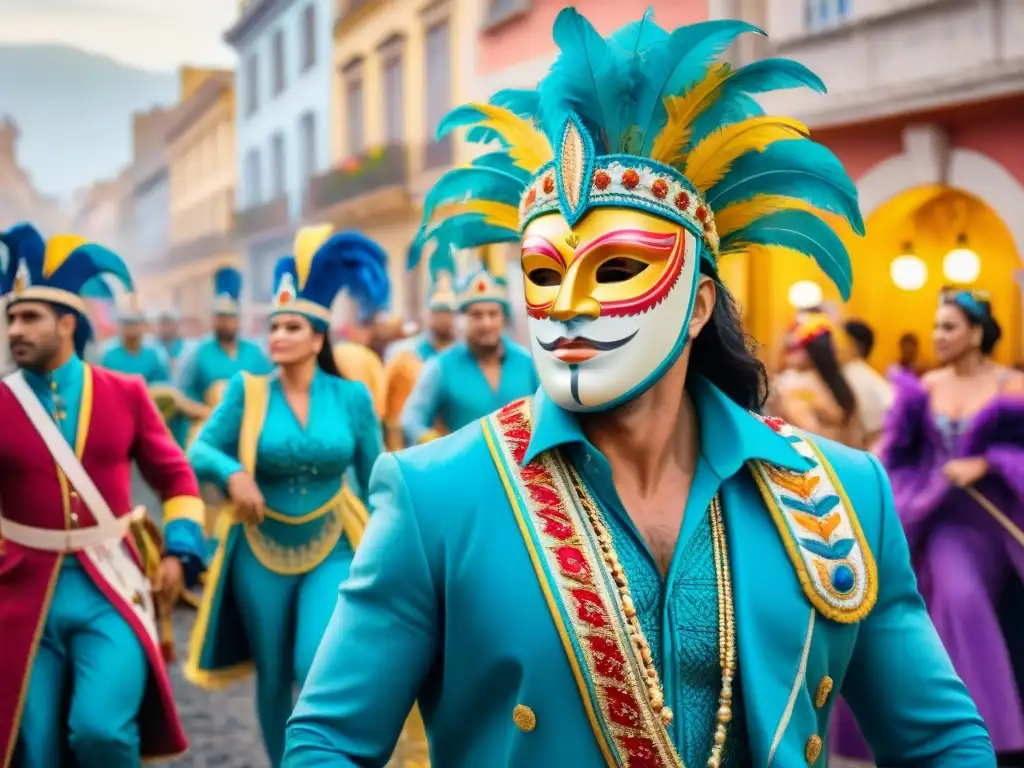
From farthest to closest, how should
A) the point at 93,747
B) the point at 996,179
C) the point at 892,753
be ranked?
the point at 996,179 → the point at 93,747 → the point at 892,753

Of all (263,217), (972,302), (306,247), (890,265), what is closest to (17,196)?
(263,217)

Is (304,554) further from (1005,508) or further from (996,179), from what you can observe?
(996,179)

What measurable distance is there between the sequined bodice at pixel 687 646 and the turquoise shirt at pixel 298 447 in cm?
327

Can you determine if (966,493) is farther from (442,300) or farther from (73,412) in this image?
(442,300)

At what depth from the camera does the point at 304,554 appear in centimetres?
514

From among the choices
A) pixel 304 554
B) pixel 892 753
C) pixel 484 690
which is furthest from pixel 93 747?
pixel 892 753

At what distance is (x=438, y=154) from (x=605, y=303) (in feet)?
55.8

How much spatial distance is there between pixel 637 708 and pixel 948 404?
445 cm

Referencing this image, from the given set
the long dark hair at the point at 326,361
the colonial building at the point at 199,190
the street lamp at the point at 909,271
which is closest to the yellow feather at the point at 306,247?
the long dark hair at the point at 326,361

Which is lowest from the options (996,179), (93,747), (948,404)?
(93,747)

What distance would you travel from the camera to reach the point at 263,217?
22.6 metres

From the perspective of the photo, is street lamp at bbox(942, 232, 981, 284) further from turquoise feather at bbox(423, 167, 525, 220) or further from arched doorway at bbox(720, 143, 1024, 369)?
turquoise feather at bbox(423, 167, 525, 220)

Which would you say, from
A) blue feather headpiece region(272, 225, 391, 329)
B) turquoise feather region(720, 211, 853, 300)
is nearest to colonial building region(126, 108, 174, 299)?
blue feather headpiece region(272, 225, 391, 329)

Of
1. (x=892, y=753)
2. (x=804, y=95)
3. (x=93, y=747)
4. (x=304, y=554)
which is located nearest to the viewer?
(x=892, y=753)
